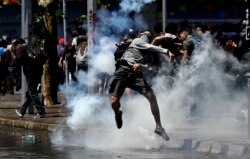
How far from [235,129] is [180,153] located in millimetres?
2549

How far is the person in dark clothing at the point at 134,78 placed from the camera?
13.4 m

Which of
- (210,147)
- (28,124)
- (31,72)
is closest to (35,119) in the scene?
(28,124)

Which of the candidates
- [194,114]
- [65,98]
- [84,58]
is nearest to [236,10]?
[65,98]

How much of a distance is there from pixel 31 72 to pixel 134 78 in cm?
506

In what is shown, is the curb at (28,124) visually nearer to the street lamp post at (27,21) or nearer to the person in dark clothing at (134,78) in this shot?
the street lamp post at (27,21)

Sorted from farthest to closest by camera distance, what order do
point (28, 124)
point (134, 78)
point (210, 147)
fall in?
point (28, 124) < point (134, 78) < point (210, 147)

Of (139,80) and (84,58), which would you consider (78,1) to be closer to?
(84,58)

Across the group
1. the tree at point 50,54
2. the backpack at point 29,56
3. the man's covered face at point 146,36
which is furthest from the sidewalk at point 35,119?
the man's covered face at point 146,36

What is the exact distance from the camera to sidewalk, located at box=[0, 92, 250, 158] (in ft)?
42.1

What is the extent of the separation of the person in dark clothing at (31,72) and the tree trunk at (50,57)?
2.48 meters

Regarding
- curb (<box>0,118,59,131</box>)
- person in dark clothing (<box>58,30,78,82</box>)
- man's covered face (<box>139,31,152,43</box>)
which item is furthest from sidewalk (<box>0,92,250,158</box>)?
person in dark clothing (<box>58,30,78,82</box>)

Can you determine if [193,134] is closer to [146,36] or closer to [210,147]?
[210,147]

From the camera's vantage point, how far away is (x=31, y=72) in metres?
18.1

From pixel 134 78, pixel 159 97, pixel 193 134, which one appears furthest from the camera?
pixel 159 97
